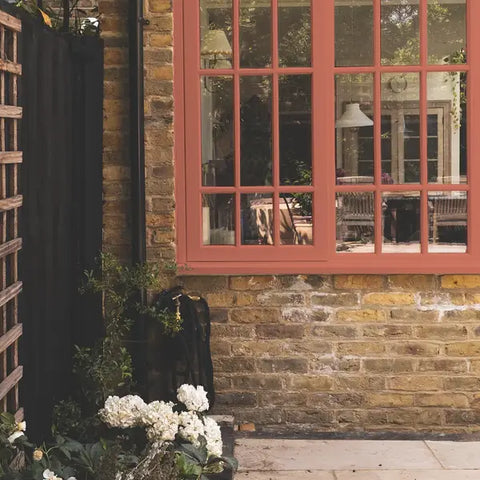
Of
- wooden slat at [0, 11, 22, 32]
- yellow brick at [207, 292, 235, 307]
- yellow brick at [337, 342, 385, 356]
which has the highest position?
wooden slat at [0, 11, 22, 32]

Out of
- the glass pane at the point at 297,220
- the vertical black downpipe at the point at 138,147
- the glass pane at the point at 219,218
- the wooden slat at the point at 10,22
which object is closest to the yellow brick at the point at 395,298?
the glass pane at the point at 297,220

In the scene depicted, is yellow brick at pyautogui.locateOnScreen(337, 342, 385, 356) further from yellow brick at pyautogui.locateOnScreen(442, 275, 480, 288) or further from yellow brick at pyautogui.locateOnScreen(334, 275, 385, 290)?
yellow brick at pyautogui.locateOnScreen(442, 275, 480, 288)

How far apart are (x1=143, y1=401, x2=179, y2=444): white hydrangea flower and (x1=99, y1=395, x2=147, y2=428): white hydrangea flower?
0.24 feet

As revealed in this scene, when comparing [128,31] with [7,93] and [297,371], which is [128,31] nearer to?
[7,93]

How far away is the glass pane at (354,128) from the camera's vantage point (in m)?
5.97

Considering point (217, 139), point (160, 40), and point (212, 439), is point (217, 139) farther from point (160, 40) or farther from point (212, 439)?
point (212, 439)

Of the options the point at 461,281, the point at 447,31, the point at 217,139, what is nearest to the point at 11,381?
the point at 217,139

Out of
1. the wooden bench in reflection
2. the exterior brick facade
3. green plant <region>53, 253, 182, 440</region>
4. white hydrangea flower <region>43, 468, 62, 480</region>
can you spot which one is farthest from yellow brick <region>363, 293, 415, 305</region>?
white hydrangea flower <region>43, 468, 62, 480</region>

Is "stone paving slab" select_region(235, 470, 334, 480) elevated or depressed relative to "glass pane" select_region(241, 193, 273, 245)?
depressed

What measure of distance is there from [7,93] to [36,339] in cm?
120

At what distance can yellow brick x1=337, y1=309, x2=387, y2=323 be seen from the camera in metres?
5.95

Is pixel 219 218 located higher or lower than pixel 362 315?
higher

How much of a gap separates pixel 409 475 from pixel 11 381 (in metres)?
2.19

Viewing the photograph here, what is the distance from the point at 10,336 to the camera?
13.6ft
